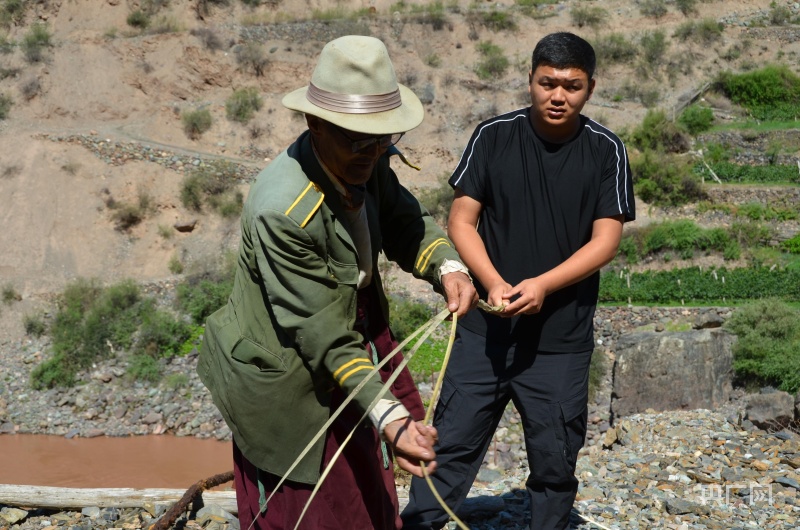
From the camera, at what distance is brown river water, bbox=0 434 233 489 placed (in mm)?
10211

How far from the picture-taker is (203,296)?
1343 cm

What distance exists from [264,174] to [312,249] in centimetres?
27

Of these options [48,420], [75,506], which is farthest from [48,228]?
[75,506]

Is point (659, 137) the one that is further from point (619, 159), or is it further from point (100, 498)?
point (100, 498)

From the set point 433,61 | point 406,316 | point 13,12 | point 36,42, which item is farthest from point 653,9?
point 13,12

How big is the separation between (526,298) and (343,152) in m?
0.89

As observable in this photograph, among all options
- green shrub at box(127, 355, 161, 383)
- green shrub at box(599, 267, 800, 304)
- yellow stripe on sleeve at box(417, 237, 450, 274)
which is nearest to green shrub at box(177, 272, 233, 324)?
green shrub at box(127, 355, 161, 383)

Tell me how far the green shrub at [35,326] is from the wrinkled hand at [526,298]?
40.6ft

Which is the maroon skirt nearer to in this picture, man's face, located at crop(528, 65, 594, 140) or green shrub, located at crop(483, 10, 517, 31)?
man's face, located at crop(528, 65, 594, 140)

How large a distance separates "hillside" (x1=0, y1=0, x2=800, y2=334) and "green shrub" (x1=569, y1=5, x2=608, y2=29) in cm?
6

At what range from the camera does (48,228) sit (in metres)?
16.5

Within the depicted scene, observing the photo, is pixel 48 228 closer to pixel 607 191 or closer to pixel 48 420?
pixel 48 420

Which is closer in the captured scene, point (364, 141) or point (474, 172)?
point (364, 141)

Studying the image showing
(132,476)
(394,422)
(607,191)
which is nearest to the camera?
(394,422)
